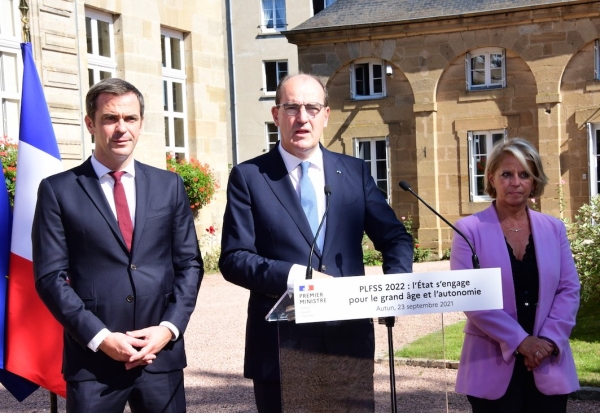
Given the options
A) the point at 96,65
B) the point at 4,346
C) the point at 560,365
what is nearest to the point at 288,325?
the point at 560,365

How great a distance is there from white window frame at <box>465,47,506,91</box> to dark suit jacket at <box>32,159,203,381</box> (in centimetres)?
1662

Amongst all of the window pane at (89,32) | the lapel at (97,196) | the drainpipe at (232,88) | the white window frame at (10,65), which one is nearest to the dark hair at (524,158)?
the lapel at (97,196)

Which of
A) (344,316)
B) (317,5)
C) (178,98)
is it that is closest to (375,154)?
(178,98)

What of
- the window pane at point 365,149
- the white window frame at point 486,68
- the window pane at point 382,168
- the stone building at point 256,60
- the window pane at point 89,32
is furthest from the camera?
the stone building at point 256,60

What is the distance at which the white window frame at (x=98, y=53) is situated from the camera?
1451cm

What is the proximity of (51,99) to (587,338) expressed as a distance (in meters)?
8.60

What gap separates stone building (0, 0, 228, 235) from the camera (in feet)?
42.3

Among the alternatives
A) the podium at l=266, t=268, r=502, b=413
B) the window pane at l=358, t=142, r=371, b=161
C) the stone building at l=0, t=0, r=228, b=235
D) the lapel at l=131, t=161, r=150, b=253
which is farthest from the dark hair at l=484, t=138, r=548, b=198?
the window pane at l=358, t=142, r=371, b=161

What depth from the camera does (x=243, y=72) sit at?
30719 millimetres

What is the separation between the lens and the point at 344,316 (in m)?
2.73

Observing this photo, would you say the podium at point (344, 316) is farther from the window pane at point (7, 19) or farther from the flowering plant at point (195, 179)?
the flowering plant at point (195, 179)

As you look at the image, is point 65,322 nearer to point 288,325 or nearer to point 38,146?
point 288,325

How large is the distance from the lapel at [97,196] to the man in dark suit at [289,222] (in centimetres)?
44

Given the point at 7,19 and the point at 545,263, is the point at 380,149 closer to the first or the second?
the point at 7,19
